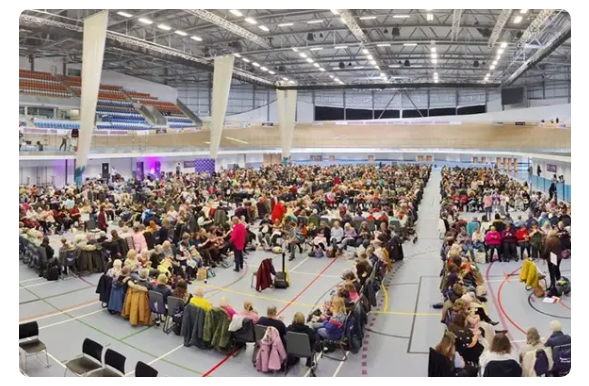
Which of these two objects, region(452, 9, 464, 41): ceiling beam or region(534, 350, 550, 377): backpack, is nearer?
region(534, 350, 550, 377): backpack

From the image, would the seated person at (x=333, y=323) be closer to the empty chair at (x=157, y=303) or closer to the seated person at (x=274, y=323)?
the seated person at (x=274, y=323)

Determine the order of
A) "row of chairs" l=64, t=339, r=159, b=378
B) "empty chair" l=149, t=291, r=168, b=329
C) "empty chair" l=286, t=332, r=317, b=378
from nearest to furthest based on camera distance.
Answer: "row of chairs" l=64, t=339, r=159, b=378 < "empty chair" l=286, t=332, r=317, b=378 < "empty chair" l=149, t=291, r=168, b=329

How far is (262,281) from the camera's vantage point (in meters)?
8.80

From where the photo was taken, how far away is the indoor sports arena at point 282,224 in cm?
604

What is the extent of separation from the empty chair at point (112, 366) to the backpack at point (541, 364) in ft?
14.9

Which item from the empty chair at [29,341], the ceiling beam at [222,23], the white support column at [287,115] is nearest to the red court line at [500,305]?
the empty chair at [29,341]

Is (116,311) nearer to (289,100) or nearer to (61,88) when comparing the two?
(289,100)

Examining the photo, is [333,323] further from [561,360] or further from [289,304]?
[561,360]

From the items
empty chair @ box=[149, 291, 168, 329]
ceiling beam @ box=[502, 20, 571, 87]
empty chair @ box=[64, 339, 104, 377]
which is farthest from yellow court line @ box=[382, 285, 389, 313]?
ceiling beam @ box=[502, 20, 571, 87]

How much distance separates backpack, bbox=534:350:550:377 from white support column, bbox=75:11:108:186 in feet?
54.0

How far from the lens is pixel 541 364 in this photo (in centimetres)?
484

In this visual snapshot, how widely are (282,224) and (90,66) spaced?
9.79m

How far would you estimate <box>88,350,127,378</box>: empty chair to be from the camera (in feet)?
16.6

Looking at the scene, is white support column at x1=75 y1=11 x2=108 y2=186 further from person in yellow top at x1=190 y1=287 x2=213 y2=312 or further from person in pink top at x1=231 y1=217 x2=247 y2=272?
person in yellow top at x1=190 y1=287 x2=213 y2=312
